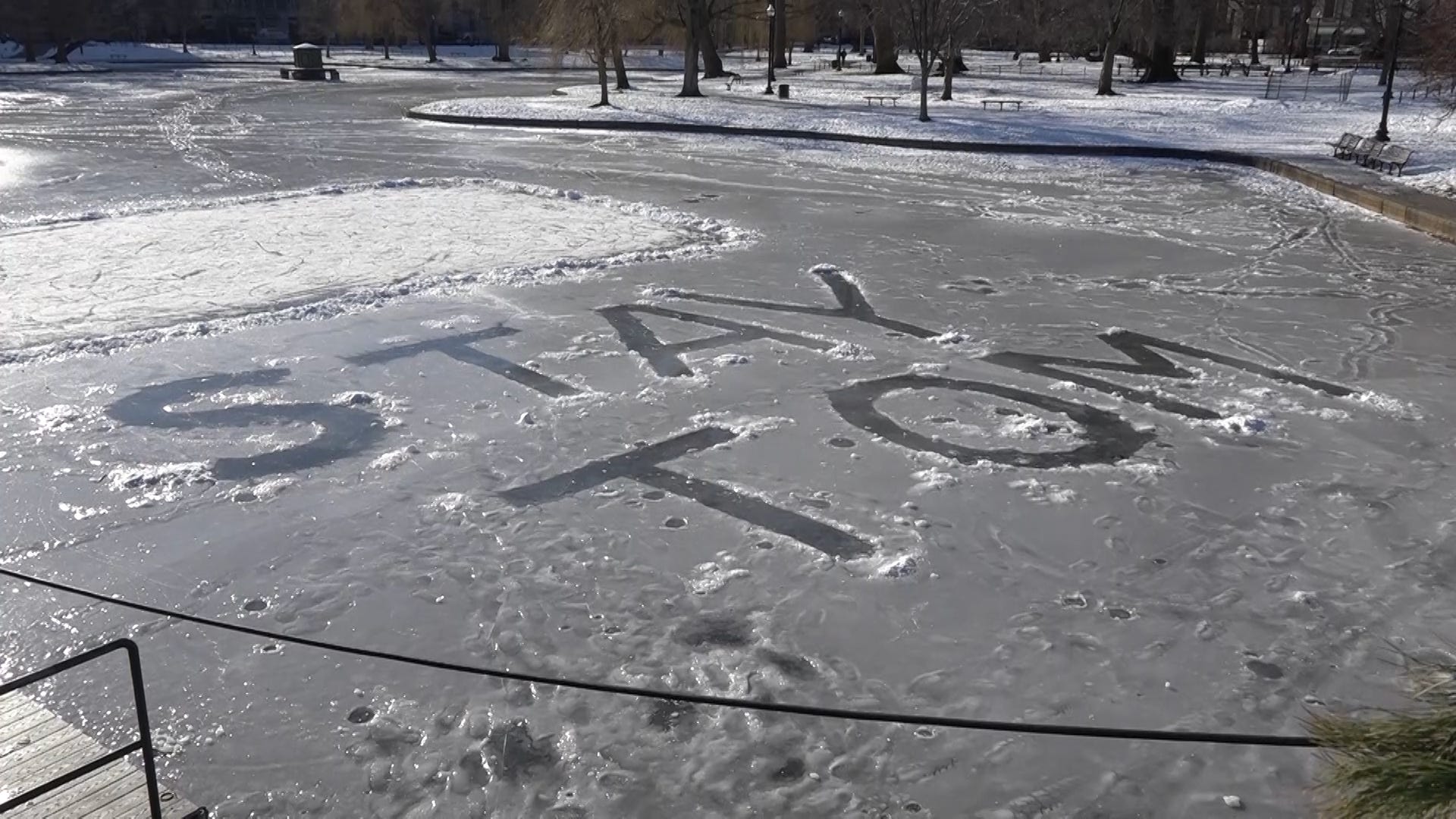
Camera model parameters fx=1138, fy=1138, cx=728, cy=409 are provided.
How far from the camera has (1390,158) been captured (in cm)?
2050

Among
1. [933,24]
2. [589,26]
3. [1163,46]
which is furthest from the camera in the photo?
[1163,46]

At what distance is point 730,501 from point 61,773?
3.77 m

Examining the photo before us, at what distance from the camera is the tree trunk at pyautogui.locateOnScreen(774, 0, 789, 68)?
51062mm

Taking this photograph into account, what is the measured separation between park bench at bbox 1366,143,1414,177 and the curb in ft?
4.68

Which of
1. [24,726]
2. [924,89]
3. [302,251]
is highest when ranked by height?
[924,89]

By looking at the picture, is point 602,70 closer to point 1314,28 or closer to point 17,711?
point 17,711

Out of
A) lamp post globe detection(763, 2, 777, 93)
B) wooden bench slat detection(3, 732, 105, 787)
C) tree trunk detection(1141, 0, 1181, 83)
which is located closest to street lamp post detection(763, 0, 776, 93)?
lamp post globe detection(763, 2, 777, 93)

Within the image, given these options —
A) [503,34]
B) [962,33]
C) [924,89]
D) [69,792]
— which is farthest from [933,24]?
[503,34]

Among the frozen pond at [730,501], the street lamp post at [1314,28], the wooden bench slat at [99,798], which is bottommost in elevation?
the frozen pond at [730,501]

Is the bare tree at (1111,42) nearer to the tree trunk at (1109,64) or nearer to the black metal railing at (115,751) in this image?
the tree trunk at (1109,64)

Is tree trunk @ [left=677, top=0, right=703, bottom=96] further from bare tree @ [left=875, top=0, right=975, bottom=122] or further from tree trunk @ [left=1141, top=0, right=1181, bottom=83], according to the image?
tree trunk @ [left=1141, top=0, right=1181, bottom=83]

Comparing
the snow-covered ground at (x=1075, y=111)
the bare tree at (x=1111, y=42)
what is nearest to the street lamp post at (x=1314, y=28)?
the snow-covered ground at (x=1075, y=111)

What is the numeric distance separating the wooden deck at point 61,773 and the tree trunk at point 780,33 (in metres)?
47.2

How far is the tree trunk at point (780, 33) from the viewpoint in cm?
5106
